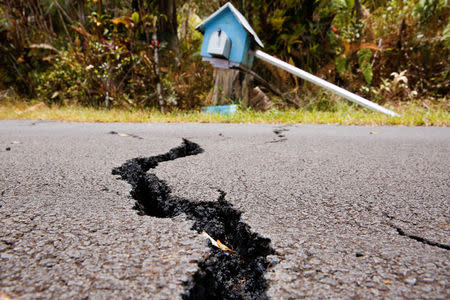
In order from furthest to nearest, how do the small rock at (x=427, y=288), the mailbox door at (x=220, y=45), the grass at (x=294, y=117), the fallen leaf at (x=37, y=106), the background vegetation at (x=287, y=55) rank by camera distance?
the fallen leaf at (x=37, y=106) → the background vegetation at (x=287, y=55) → the mailbox door at (x=220, y=45) → the grass at (x=294, y=117) → the small rock at (x=427, y=288)

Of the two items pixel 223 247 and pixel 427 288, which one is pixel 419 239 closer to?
pixel 427 288

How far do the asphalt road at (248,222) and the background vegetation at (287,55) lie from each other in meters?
2.96

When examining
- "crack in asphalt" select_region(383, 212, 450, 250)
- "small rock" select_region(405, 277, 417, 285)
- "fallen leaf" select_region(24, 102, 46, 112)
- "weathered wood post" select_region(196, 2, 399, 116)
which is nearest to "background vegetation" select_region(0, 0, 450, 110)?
"fallen leaf" select_region(24, 102, 46, 112)

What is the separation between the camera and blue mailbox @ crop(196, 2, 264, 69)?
3.85m

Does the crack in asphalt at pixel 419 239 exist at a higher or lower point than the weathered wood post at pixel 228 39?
lower

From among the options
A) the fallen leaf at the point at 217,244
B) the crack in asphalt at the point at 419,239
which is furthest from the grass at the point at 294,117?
the fallen leaf at the point at 217,244

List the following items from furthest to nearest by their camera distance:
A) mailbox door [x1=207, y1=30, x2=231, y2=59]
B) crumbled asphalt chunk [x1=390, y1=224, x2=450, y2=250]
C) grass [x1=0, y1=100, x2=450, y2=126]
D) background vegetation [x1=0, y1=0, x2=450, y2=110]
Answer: background vegetation [x1=0, y1=0, x2=450, y2=110]
mailbox door [x1=207, y1=30, x2=231, y2=59]
grass [x1=0, y1=100, x2=450, y2=126]
crumbled asphalt chunk [x1=390, y1=224, x2=450, y2=250]

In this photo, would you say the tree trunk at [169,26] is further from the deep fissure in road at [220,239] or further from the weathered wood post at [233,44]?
the deep fissure in road at [220,239]

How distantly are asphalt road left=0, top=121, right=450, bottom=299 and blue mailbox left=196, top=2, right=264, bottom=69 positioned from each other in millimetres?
2147

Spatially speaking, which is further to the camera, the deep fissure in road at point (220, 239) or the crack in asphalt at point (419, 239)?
the crack in asphalt at point (419, 239)

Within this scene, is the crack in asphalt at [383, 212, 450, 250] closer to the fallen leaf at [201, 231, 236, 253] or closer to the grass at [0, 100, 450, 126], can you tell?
the fallen leaf at [201, 231, 236, 253]

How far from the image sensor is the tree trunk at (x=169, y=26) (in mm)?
5457

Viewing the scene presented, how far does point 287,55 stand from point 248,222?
4.89m

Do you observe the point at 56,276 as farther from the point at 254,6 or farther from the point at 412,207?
the point at 254,6
